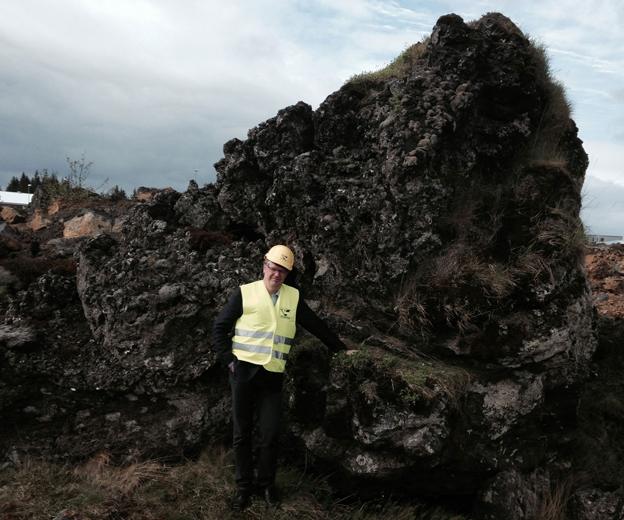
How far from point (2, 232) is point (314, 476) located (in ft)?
25.6

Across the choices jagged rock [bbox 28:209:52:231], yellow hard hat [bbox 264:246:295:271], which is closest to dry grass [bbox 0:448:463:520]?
yellow hard hat [bbox 264:246:295:271]

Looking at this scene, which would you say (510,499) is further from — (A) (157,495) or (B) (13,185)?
(B) (13,185)

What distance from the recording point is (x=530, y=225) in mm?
6578

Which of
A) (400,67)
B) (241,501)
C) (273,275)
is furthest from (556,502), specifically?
(400,67)

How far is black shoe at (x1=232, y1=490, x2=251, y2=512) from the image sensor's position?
5145 mm

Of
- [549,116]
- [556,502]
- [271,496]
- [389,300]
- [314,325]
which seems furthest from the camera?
[549,116]

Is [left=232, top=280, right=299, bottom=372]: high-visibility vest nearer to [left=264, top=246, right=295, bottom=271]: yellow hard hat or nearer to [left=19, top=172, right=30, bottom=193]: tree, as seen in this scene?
[left=264, top=246, right=295, bottom=271]: yellow hard hat

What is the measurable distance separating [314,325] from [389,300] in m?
1.34

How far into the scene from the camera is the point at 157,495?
18.0ft

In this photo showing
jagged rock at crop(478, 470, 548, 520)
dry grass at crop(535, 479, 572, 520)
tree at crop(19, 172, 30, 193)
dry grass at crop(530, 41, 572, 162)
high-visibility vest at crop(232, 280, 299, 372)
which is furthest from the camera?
tree at crop(19, 172, 30, 193)

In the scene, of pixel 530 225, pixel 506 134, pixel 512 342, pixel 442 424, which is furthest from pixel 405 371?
pixel 506 134

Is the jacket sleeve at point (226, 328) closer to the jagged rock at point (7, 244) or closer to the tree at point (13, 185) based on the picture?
the jagged rock at point (7, 244)

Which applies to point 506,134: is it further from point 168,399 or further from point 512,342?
point 168,399

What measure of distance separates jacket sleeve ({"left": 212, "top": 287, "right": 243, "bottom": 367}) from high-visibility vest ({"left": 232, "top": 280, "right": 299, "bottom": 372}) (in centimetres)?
5
